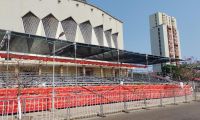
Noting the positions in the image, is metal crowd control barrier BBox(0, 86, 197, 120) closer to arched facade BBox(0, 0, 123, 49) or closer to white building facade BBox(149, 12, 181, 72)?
arched facade BBox(0, 0, 123, 49)

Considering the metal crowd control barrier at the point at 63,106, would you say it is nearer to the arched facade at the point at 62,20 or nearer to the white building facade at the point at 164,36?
the arched facade at the point at 62,20

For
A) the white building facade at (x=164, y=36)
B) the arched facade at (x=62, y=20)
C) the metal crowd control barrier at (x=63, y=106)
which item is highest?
the white building facade at (x=164, y=36)

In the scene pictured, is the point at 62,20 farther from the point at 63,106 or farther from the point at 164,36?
the point at 164,36

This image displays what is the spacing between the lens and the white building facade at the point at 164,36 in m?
107

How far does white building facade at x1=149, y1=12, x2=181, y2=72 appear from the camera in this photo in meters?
107

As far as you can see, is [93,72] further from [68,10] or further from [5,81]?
[5,81]

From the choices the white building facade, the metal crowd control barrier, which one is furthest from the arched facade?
the white building facade

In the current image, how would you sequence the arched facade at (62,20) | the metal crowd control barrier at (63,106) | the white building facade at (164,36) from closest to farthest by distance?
the metal crowd control barrier at (63,106), the arched facade at (62,20), the white building facade at (164,36)

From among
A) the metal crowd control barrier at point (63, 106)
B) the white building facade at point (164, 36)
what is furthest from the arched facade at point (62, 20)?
the white building facade at point (164, 36)

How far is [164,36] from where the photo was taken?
4188 inches

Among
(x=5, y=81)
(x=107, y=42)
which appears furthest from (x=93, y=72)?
(x=5, y=81)

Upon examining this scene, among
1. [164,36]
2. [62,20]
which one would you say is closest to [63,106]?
[62,20]

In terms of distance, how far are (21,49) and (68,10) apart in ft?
60.7

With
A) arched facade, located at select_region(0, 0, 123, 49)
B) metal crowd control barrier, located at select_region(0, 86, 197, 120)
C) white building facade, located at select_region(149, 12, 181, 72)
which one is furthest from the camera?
white building facade, located at select_region(149, 12, 181, 72)
